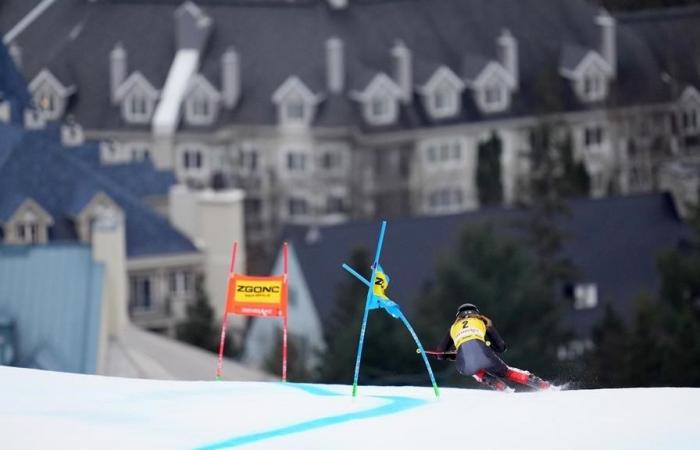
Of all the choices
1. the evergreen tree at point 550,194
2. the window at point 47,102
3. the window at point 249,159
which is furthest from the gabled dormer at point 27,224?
the window at point 249,159

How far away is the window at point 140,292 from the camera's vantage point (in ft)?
185

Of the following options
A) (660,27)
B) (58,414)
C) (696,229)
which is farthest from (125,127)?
(58,414)

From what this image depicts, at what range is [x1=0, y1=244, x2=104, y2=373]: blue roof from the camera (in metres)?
38.5

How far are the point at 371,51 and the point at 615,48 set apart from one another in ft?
25.9

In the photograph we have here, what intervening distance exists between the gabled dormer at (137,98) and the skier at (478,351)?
52.3 m

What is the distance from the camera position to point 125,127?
232ft

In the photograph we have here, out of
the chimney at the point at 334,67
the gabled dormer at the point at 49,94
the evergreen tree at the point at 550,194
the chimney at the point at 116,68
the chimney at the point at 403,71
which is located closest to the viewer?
the gabled dormer at the point at 49,94

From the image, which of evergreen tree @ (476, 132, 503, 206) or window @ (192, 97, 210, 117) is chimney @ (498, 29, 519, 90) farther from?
window @ (192, 97, 210, 117)

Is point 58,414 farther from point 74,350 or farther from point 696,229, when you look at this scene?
point 696,229

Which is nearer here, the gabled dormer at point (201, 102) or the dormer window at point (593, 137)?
the gabled dormer at point (201, 102)

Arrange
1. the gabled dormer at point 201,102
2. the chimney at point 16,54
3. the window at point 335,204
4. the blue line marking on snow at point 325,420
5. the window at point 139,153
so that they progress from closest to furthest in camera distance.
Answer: the blue line marking on snow at point 325,420 → the chimney at point 16,54 → the window at point 139,153 → the window at point 335,204 → the gabled dormer at point 201,102

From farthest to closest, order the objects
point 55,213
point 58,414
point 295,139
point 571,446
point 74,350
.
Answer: point 295,139 → point 55,213 → point 74,350 → point 58,414 → point 571,446

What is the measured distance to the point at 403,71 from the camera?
260ft

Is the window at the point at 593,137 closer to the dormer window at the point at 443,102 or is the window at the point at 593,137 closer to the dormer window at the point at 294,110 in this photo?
the dormer window at the point at 443,102
